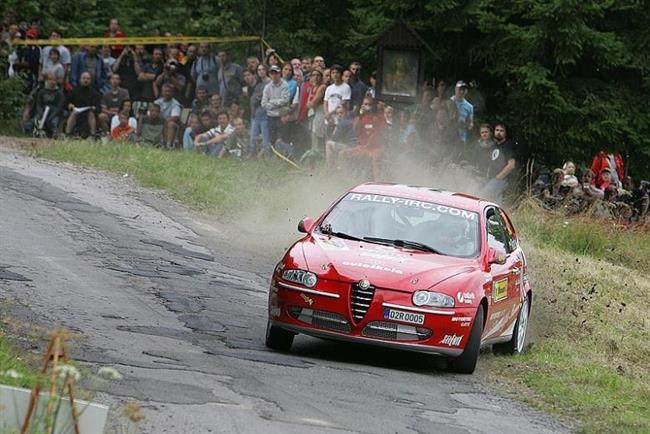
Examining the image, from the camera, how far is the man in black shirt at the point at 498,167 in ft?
81.0

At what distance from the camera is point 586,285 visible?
65.6 ft

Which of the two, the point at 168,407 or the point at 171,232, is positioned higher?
the point at 168,407

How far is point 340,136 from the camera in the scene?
27.2 m

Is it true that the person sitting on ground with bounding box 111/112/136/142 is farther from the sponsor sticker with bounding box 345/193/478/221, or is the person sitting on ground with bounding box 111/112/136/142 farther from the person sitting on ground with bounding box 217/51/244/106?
the sponsor sticker with bounding box 345/193/478/221

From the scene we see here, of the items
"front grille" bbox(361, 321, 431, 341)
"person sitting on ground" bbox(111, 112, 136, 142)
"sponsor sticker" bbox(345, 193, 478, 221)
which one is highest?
"sponsor sticker" bbox(345, 193, 478, 221)

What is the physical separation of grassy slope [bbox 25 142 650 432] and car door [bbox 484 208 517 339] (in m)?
0.42

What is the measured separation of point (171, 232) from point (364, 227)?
7.19 metres

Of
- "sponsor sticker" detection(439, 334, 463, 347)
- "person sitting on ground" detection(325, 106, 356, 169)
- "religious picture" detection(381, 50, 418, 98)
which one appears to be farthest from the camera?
"person sitting on ground" detection(325, 106, 356, 169)

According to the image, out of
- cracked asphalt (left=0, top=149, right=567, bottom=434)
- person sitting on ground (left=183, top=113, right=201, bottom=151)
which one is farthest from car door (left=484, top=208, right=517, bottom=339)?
person sitting on ground (left=183, top=113, right=201, bottom=151)

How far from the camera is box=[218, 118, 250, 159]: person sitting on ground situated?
96.8 ft

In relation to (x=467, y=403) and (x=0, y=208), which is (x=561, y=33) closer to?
(x=0, y=208)

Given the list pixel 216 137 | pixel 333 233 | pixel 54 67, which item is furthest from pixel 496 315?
pixel 54 67

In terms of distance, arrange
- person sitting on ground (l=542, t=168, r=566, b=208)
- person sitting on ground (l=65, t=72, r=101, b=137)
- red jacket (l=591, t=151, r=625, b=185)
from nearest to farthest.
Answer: person sitting on ground (l=542, t=168, r=566, b=208), red jacket (l=591, t=151, r=625, b=185), person sitting on ground (l=65, t=72, r=101, b=137)

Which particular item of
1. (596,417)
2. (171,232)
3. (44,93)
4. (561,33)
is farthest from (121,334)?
(44,93)
